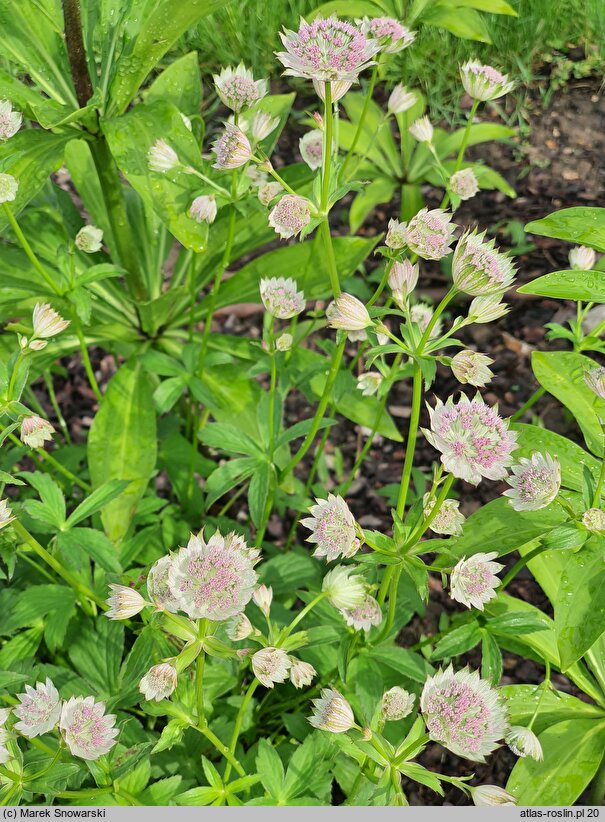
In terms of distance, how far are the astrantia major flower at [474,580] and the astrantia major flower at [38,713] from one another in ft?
1.96

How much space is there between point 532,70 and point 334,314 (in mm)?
2459

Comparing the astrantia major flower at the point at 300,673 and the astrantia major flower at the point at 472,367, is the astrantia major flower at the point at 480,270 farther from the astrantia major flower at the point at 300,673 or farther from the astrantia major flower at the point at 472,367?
the astrantia major flower at the point at 300,673

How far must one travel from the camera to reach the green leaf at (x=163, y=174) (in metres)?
1.45

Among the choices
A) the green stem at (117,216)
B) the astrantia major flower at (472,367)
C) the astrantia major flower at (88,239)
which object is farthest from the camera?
the green stem at (117,216)

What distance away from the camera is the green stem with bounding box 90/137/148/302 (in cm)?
168

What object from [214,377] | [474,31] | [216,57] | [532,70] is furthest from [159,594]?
[532,70]

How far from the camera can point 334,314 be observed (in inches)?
42.7

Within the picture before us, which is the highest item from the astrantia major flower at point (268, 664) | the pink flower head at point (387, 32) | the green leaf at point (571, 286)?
the pink flower head at point (387, 32)

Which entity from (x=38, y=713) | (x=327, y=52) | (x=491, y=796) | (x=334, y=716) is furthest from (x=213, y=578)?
(x=327, y=52)

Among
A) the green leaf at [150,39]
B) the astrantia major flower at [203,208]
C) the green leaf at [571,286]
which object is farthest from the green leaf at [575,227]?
the green leaf at [150,39]

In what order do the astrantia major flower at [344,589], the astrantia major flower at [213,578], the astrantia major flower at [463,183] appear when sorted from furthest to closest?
the astrantia major flower at [463,183] → the astrantia major flower at [344,589] → the astrantia major flower at [213,578]

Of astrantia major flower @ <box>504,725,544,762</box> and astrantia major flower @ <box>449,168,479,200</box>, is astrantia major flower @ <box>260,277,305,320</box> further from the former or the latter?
astrantia major flower @ <box>504,725,544,762</box>

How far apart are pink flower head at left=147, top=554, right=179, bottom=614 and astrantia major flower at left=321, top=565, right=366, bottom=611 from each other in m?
0.24

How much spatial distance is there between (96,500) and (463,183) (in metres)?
0.93
